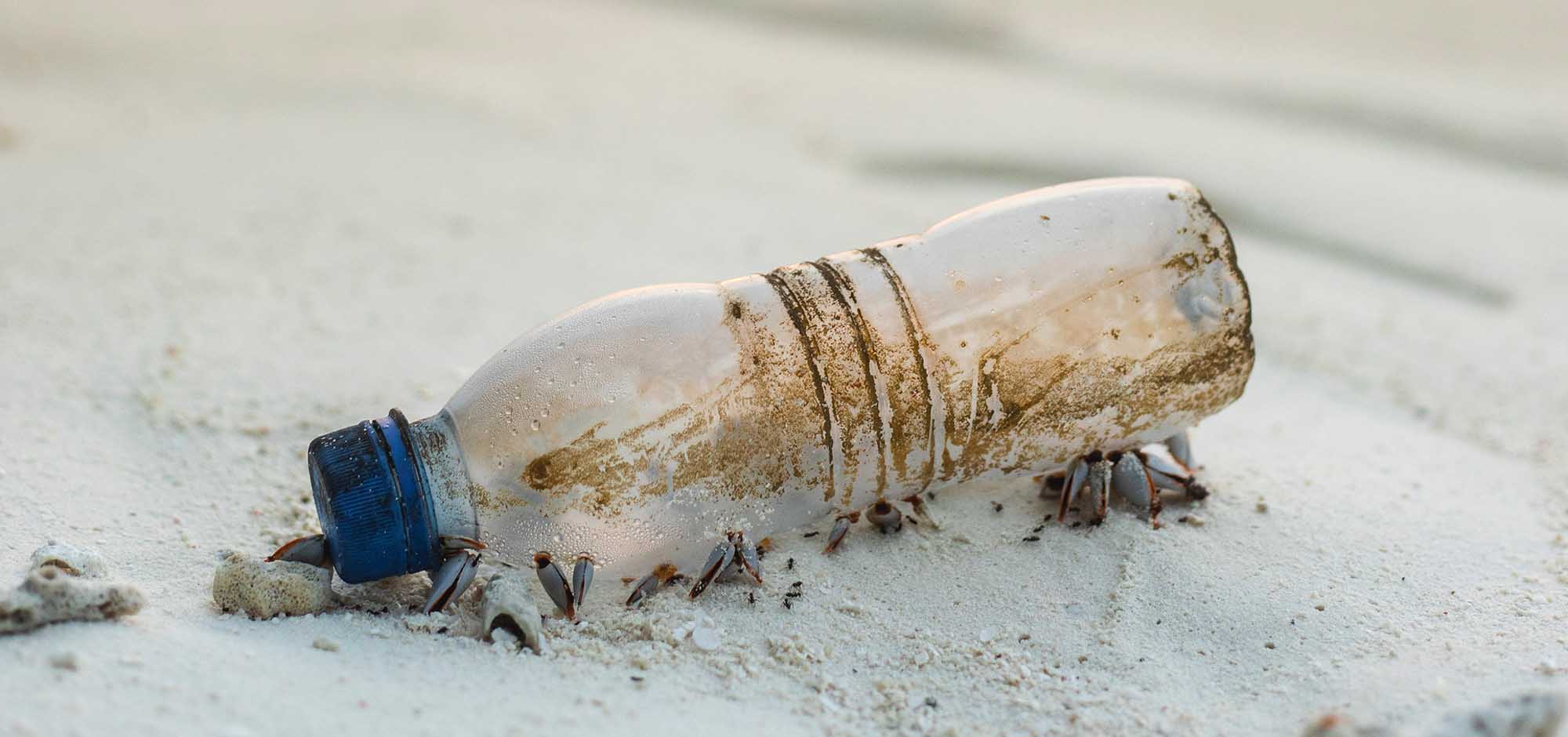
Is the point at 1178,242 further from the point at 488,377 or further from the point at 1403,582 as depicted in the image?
the point at 488,377

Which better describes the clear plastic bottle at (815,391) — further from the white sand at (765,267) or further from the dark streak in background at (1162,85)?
the dark streak in background at (1162,85)

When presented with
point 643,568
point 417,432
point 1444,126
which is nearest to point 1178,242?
point 643,568

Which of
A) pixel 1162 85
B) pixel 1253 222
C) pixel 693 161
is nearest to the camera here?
pixel 1253 222

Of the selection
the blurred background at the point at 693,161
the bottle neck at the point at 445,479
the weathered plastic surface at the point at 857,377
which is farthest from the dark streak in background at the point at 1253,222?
the bottle neck at the point at 445,479

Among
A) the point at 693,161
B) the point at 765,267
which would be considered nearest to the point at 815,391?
the point at 765,267

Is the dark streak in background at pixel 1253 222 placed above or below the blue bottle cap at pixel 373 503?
below

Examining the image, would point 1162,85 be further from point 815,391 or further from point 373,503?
point 373,503

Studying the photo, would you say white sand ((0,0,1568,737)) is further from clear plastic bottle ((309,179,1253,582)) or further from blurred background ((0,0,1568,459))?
clear plastic bottle ((309,179,1253,582))
